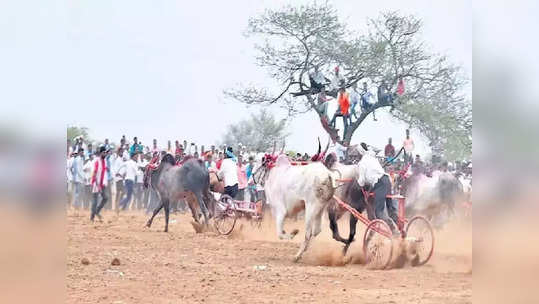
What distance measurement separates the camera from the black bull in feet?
60.2

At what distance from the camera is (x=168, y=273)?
1012cm

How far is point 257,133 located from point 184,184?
30.1 metres

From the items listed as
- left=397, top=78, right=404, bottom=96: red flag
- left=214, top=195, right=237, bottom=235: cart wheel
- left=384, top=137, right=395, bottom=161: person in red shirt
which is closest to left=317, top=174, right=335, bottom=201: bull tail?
left=214, top=195, right=237, bottom=235: cart wheel

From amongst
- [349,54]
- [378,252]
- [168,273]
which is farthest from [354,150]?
[349,54]

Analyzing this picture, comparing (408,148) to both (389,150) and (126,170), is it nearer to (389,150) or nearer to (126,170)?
(389,150)

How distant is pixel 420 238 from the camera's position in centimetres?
1160

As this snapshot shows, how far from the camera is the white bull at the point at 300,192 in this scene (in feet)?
40.3

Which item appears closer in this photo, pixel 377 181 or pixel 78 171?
pixel 377 181

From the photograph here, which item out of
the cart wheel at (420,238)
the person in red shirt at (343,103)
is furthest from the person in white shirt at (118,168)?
the cart wheel at (420,238)

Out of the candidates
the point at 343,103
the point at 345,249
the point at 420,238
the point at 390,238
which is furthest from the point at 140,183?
the point at 390,238

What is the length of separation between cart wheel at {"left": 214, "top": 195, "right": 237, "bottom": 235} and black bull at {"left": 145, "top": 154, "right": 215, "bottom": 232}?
76 centimetres

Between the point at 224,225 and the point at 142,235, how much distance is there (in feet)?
6.24

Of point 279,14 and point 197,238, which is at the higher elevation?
point 279,14

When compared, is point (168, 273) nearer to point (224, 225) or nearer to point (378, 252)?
point (378, 252)
